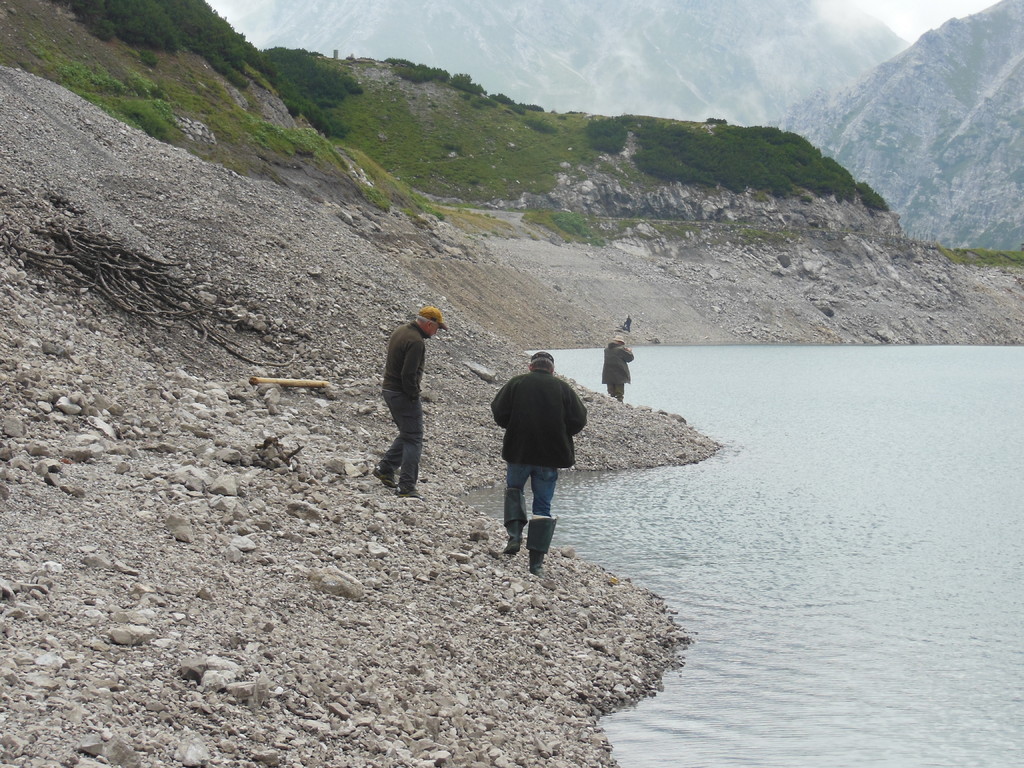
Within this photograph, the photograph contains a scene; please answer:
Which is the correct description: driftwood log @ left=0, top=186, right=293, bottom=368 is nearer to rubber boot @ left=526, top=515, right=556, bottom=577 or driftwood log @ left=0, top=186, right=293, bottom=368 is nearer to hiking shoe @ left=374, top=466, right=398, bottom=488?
hiking shoe @ left=374, top=466, right=398, bottom=488

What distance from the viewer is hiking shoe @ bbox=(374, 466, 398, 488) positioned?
41.9 feet

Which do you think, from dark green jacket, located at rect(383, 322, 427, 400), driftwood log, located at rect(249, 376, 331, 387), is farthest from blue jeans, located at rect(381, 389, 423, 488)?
driftwood log, located at rect(249, 376, 331, 387)

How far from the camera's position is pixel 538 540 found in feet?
35.1

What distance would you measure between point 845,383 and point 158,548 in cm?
3885

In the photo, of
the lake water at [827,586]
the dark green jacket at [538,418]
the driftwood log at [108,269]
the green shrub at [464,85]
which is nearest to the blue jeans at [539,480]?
the dark green jacket at [538,418]

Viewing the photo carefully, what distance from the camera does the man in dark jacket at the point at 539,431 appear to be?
35.1ft

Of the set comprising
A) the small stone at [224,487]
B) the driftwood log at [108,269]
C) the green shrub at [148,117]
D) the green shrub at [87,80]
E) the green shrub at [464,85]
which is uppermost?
the green shrub at [464,85]

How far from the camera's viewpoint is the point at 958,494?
774 inches

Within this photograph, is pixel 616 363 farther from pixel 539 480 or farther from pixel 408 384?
pixel 539 480

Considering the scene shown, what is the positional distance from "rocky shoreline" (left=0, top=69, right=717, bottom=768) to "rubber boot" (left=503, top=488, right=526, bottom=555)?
28 centimetres

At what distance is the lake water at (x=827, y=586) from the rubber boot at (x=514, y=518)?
2038 mm

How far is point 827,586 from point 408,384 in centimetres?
596

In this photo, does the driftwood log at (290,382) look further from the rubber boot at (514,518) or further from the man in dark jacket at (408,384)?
the rubber boot at (514,518)

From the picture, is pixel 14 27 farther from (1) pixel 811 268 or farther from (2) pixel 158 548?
(1) pixel 811 268
